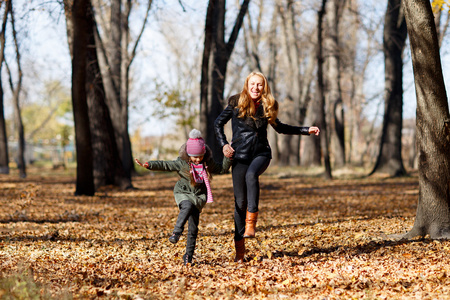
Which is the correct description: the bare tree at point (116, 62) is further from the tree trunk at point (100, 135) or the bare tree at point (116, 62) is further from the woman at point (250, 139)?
the woman at point (250, 139)

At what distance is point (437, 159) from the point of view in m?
5.88

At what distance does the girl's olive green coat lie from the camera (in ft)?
15.7

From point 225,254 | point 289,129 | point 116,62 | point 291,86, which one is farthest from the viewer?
point 291,86

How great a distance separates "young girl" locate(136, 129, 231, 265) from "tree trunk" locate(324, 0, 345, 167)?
42.5 ft

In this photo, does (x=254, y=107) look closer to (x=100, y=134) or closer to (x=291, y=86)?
(x=100, y=134)

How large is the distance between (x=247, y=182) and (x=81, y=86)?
25.8 feet

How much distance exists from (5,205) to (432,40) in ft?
30.6

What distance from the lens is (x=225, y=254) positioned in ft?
19.0

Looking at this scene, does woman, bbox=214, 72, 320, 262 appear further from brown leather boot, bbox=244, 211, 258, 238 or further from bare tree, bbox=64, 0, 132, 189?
bare tree, bbox=64, 0, 132, 189

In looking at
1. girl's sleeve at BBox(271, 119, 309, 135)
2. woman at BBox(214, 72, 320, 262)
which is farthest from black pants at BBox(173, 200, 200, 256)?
girl's sleeve at BBox(271, 119, 309, 135)

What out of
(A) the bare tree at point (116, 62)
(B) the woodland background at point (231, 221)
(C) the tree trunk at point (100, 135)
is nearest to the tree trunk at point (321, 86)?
(B) the woodland background at point (231, 221)

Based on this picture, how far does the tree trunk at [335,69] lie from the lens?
64.4 feet

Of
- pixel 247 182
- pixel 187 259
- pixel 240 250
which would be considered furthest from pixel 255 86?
pixel 187 259

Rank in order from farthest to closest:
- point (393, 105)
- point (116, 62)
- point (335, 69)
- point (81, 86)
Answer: point (335, 69) < point (393, 105) < point (116, 62) < point (81, 86)
